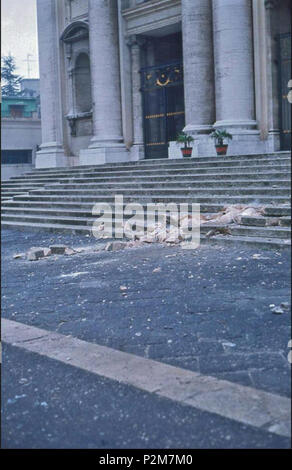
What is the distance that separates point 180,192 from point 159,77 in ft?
27.5

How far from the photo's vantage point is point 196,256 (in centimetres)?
827

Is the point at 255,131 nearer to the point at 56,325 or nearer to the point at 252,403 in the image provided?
the point at 56,325

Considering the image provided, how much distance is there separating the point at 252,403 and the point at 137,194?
10.6 metres

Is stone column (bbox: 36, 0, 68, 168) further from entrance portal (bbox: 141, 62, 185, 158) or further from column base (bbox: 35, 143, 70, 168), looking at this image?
entrance portal (bbox: 141, 62, 185, 158)

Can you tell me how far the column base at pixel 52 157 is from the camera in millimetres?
22094

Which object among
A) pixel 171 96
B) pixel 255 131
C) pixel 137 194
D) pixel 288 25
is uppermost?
pixel 288 25

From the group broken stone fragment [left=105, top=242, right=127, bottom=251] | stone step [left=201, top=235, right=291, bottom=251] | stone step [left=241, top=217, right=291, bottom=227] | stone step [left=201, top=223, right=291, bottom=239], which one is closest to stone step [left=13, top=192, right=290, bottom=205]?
stone step [left=241, top=217, right=291, bottom=227]

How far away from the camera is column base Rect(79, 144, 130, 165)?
19.7 m

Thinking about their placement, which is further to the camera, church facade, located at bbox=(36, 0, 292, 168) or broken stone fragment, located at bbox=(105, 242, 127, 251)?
church facade, located at bbox=(36, 0, 292, 168)

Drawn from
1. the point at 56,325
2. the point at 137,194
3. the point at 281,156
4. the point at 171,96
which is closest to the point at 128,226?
the point at 137,194

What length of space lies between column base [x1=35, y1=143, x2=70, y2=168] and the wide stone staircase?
3.86 meters

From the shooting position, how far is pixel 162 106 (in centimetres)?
2003

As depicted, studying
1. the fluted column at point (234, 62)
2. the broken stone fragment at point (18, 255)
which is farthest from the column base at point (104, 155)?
the broken stone fragment at point (18, 255)

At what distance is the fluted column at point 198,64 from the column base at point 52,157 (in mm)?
6556
